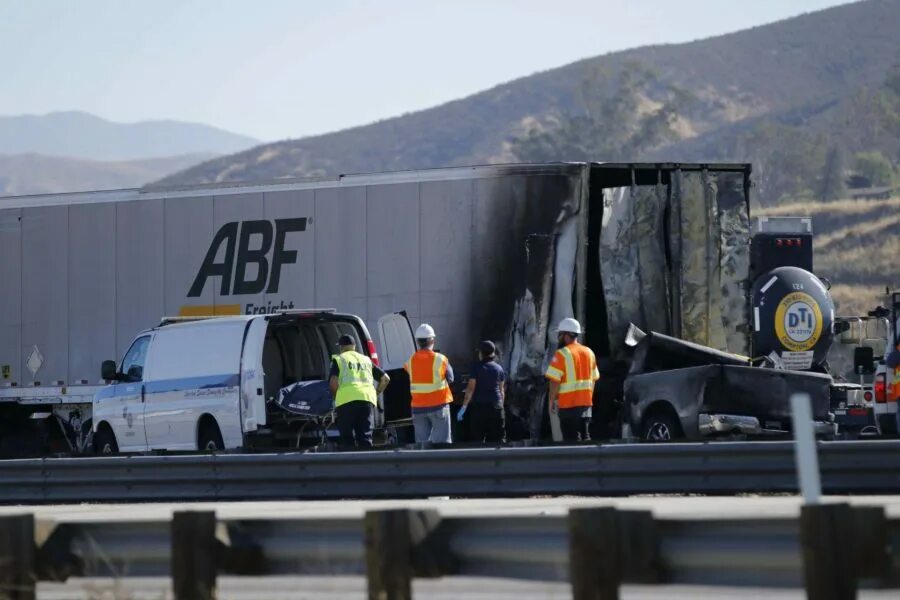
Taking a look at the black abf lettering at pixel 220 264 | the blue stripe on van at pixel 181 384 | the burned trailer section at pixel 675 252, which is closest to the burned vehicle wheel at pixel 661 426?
the burned trailer section at pixel 675 252

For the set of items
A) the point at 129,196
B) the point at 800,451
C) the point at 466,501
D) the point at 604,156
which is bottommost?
the point at 466,501

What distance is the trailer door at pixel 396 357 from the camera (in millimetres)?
20266

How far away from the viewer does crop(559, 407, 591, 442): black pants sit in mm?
17797

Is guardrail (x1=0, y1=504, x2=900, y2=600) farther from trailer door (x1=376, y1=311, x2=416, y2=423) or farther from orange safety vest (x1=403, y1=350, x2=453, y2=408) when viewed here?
Result: trailer door (x1=376, y1=311, x2=416, y2=423)

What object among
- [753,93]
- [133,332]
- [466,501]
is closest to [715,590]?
[466,501]

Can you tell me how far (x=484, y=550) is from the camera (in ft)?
23.2

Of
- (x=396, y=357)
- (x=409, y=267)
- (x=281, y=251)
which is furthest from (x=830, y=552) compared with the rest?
(x=281, y=251)

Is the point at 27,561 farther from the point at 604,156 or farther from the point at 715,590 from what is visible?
the point at 604,156

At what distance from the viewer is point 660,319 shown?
21422mm

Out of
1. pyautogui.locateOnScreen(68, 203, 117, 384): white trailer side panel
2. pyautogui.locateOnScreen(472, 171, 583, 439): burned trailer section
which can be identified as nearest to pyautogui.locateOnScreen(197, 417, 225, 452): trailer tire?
pyautogui.locateOnScreen(472, 171, 583, 439): burned trailer section

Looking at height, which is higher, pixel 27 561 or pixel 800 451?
pixel 800 451

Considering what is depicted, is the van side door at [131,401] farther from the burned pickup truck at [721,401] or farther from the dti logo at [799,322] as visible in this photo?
the dti logo at [799,322]

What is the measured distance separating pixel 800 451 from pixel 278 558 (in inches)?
88.7

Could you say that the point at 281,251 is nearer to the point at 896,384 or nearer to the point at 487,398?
the point at 487,398
